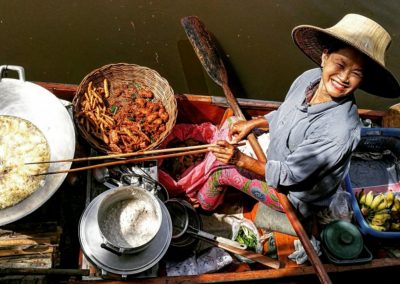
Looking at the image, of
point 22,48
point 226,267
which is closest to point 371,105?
point 226,267

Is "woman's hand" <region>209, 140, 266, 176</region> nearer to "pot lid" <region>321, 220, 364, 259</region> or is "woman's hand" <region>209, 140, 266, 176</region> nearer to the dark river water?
Answer: "pot lid" <region>321, 220, 364, 259</region>

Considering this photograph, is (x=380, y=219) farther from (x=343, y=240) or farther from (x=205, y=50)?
(x=205, y=50)

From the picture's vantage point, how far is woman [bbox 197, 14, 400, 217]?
2.16 meters

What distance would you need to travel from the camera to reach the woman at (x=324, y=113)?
216 cm

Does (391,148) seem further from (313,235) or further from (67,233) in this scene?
(67,233)

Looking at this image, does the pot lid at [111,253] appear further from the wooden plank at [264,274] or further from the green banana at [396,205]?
the green banana at [396,205]

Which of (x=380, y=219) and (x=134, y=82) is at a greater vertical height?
(x=134, y=82)

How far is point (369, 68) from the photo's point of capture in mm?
2193

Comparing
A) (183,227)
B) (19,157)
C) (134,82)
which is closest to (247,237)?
(183,227)

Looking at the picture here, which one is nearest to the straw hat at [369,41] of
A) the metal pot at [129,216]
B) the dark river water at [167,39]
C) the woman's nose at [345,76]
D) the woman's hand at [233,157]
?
the woman's nose at [345,76]

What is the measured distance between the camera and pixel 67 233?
341cm

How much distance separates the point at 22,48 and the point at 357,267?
3.93 m

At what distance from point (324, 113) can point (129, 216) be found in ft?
4.57

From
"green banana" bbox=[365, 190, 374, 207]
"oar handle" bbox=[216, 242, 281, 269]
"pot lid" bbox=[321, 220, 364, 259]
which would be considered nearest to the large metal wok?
"oar handle" bbox=[216, 242, 281, 269]
